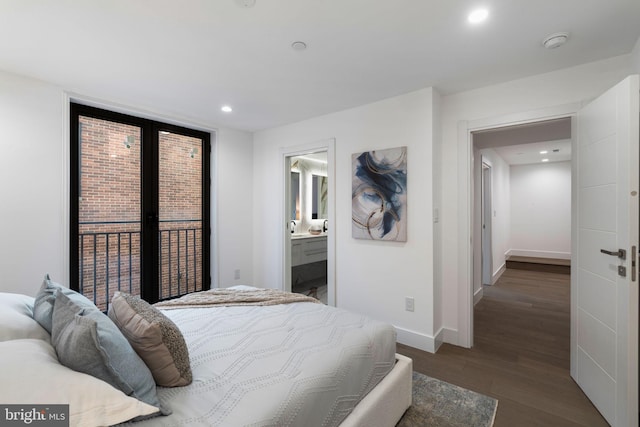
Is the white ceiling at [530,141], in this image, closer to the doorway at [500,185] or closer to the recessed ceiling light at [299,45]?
the doorway at [500,185]

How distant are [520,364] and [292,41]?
3.09 meters

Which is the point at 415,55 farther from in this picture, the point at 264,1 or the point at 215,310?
the point at 215,310

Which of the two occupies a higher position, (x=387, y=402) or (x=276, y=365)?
(x=276, y=365)

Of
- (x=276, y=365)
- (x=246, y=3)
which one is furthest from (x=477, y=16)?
(x=276, y=365)

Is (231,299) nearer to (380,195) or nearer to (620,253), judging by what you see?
(380,195)

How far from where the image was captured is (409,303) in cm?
278

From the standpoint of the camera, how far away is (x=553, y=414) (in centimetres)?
182

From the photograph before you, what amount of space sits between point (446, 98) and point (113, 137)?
3475mm

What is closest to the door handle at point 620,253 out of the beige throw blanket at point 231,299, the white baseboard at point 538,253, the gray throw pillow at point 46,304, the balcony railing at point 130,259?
the beige throw blanket at point 231,299

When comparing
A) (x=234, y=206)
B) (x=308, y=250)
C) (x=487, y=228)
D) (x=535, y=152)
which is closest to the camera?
(x=234, y=206)

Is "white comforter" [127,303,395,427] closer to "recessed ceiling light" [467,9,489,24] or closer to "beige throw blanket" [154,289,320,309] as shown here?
"beige throw blanket" [154,289,320,309]

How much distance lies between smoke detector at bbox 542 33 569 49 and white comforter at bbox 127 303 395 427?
214 cm

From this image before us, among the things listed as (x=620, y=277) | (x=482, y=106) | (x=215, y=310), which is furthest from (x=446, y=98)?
(x=215, y=310)

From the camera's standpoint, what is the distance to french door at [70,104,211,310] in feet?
9.57
